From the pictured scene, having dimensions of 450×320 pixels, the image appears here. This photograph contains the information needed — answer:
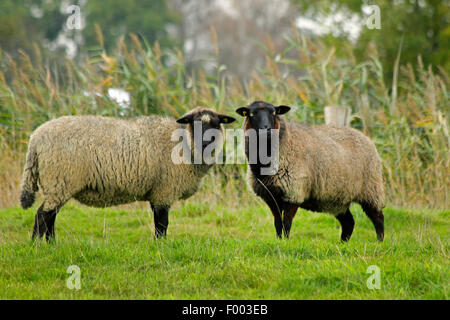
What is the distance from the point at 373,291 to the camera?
3844 millimetres

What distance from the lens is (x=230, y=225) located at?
7332 mm

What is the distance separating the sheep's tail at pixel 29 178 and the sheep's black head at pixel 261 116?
2497 mm

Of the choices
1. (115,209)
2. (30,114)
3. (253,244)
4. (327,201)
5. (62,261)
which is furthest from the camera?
(30,114)

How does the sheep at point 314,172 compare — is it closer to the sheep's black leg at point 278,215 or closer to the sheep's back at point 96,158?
the sheep's black leg at point 278,215

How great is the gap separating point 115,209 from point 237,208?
2.02 meters

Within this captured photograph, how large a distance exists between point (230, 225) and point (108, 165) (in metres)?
2.26

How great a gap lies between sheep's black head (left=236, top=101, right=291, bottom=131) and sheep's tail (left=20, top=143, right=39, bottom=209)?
A: 2497mm

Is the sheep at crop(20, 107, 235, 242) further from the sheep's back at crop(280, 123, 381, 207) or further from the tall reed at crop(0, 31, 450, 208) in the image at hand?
the tall reed at crop(0, 31, 450, 208)

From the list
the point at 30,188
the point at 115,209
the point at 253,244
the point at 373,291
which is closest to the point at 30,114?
the point at 115,209

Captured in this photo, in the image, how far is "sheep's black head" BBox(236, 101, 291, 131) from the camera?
5770mm
